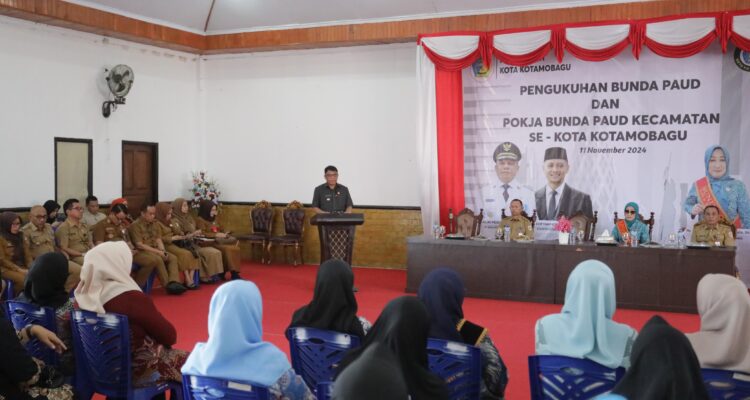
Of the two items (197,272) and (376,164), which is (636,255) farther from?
(197,272)

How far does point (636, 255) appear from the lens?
7.31m

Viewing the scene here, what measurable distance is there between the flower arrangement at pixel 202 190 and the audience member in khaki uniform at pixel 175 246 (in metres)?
2.24

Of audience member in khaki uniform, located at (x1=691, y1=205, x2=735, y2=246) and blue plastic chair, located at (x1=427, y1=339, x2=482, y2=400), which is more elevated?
audience member in khaki uniform, located at (x1=691, y1=205, x2=735, y2=246)

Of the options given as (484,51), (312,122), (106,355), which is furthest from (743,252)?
(106,355)

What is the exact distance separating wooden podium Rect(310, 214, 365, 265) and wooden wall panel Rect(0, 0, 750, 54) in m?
2.92

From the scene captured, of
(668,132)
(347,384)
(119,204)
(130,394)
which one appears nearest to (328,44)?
(119,204)

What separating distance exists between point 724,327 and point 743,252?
6.05 meters

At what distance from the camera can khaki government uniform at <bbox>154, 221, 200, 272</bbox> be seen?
8.28 metres

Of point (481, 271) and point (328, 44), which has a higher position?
point (328, 44)

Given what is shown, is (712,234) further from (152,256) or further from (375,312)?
(152,256)

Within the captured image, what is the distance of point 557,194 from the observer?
9070 mm

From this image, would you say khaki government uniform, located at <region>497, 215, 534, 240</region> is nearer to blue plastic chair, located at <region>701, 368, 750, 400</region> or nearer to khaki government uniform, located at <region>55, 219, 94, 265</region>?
khaki government uniform, located at <region>55, 219, 94, 265</region>

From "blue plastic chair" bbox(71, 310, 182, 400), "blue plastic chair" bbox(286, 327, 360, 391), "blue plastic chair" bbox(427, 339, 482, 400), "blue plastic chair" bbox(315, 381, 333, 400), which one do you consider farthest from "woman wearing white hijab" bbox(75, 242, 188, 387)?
"blue plastic chair" bbox(427, 339, 482, 400)

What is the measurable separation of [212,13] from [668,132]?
21.5 feet
